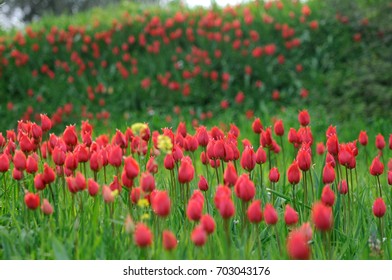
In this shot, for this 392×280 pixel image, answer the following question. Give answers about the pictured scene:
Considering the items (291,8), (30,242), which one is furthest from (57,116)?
(30,242)

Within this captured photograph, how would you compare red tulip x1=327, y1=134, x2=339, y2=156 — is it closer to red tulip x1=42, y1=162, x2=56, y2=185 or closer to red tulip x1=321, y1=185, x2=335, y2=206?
red tulip x1=321, y1=185, x2=335, y2=206

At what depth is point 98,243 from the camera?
246 cm

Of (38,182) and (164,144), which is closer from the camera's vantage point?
(164,144)

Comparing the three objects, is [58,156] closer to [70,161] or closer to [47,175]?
[70,161]

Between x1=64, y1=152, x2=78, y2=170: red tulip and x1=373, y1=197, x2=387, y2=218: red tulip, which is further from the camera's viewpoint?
x1=64, y1=152, x2=78, y2=170: red tulip

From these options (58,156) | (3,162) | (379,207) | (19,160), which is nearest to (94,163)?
(58,156)

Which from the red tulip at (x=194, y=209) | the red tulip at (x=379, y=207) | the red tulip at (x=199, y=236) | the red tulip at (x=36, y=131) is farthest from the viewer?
the red tulip at (x=36, y=131)

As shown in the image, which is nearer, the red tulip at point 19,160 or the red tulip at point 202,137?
the red tulip at point 19,160

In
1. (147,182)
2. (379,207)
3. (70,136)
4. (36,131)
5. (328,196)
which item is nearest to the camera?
(147,182)

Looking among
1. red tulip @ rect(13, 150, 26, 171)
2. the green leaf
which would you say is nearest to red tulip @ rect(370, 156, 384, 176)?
the green leaf

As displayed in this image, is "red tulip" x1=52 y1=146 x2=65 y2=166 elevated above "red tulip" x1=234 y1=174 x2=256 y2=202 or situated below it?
above

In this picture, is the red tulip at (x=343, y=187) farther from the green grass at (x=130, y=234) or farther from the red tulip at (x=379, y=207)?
the red tulip at (x=379, y=207)

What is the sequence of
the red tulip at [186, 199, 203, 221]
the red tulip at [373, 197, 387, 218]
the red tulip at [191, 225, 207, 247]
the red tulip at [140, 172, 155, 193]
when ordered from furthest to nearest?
1. the red tulip at [373, 197, 387, 218]
2. the red tulip at [140, 172, 155, 193]
3. the red tulip at [186, 199, 203, 221]
4. the red tulip at [191, 225, 207, 247]

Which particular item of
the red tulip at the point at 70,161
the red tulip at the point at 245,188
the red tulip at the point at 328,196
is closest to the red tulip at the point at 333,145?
the red tulip at the point at 328,196
